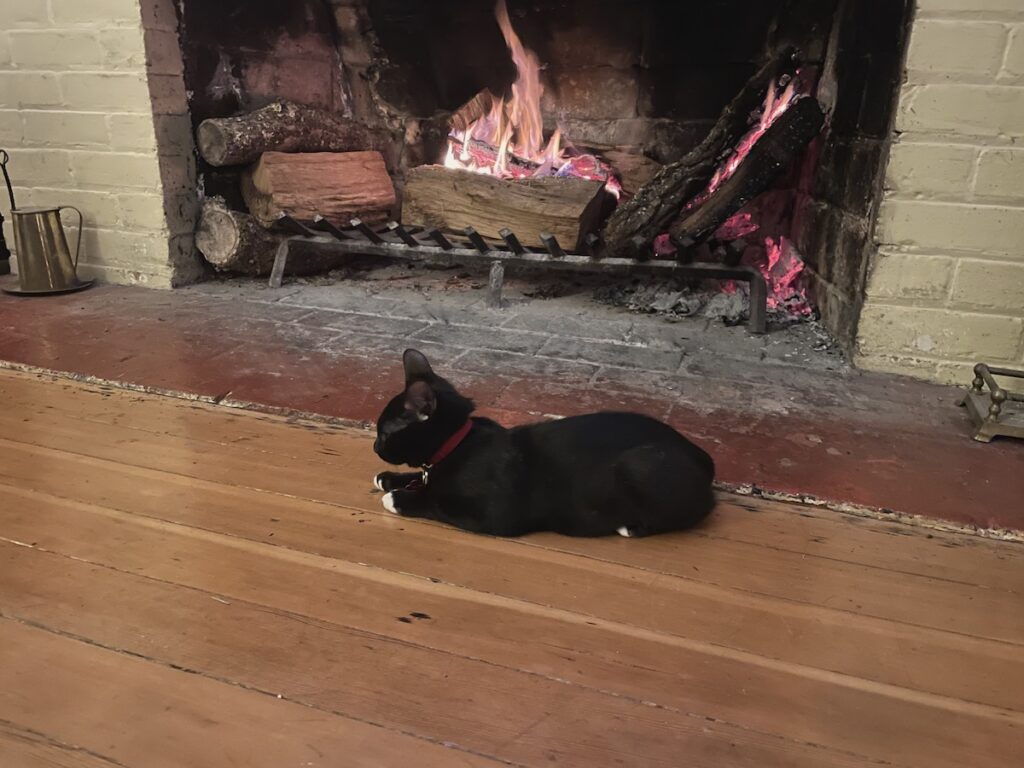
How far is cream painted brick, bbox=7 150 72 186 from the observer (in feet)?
9.77

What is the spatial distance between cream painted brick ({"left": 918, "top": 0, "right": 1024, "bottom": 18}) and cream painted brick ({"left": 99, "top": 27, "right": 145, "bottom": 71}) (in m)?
2.48

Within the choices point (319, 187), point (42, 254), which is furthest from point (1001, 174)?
point (42, 254)

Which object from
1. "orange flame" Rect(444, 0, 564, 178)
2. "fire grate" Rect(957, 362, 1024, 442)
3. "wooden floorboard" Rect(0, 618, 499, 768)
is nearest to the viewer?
"wooden floorboard" Rect(0, 618, 499, 768)

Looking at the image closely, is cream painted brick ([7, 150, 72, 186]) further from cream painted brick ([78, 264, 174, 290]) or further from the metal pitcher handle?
cream painted brick ([78, 264, 174, 290])

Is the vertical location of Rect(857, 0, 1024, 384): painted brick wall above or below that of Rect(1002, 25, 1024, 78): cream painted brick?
below

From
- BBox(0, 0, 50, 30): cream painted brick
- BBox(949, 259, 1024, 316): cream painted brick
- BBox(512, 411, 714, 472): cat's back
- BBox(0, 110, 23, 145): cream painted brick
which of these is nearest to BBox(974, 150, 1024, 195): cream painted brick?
Result: BBox(949, 259, 1024, 316): cream painted brick

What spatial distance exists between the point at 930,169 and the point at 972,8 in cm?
38

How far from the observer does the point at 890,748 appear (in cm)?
91

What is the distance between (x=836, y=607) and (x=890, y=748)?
0.28 metres

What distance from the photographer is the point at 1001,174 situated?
6.35 feet

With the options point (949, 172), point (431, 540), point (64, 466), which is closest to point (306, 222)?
point (64, 466)

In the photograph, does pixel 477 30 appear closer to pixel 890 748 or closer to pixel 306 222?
pixel 306 222

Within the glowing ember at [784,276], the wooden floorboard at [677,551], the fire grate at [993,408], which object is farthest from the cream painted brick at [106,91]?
the fire grate at [993,408]

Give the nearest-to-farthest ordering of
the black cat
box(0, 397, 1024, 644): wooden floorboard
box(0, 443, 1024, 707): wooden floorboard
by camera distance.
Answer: box(0, 443, 1024, 707): wooden floorboard
box(0, 397, 1024, 644): wooden floorboard
the black cat
